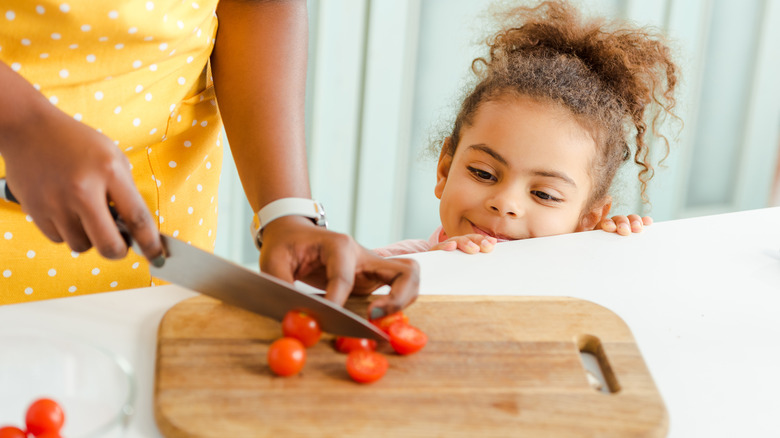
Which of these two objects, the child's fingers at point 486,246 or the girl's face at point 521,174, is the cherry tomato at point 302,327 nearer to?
the child's fingers at point 486,246

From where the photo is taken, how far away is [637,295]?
3.04ft

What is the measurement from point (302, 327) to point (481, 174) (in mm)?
670

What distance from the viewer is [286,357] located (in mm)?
667

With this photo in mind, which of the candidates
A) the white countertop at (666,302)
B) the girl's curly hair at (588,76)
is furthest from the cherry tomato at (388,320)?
the girl's curly hair at (588,76)

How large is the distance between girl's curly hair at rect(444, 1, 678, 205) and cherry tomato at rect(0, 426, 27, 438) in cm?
99

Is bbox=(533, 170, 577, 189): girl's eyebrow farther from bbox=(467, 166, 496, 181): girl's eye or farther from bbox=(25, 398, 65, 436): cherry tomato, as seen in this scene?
bbox=(25, 398, 65, 436): cherry tomato

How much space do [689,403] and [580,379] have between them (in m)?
0.11

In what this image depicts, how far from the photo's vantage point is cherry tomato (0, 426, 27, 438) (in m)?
0.54

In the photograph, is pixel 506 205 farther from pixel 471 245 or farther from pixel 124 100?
pixel 124 100

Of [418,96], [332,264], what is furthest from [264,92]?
[418,96]

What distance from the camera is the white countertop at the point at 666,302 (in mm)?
718

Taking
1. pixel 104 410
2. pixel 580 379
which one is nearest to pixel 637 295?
pixel 580 379

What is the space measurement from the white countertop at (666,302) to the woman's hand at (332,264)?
0.09 meters

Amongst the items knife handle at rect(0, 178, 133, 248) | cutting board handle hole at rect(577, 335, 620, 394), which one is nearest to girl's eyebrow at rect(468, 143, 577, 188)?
cutting board handle hole at rect(577, 335, 620, 394)
